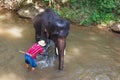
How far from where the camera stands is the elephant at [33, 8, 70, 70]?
693 centimetres

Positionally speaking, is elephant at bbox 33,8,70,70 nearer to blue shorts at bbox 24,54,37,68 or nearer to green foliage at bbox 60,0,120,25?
blue shorts at bbox 24,54,37,68

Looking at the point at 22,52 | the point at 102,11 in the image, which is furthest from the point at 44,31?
the point at 102,11

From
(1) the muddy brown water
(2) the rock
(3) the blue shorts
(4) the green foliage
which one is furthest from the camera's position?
(4) the green foliage

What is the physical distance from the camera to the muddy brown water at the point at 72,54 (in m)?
7.17

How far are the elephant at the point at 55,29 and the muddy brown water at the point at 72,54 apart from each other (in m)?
0.48

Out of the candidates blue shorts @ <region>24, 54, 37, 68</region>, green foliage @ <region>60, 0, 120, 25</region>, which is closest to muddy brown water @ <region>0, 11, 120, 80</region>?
blue shorts @ <region>24, 54, 37, 68</region>

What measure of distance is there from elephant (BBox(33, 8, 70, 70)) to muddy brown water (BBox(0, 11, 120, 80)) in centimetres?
48

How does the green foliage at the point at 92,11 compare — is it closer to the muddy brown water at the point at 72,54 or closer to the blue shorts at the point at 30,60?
the muddy brown water at the point at 72,54

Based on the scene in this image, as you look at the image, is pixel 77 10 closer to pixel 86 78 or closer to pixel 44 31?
pixel 44 31

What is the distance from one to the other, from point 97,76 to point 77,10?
3305 mm

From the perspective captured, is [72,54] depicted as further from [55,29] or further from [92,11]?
[92,11]

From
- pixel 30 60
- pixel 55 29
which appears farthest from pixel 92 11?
pixel 30 60

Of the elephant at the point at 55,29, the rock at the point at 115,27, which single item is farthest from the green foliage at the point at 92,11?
the elephant at the point at 55,29

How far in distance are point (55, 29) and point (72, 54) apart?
4.27ft
